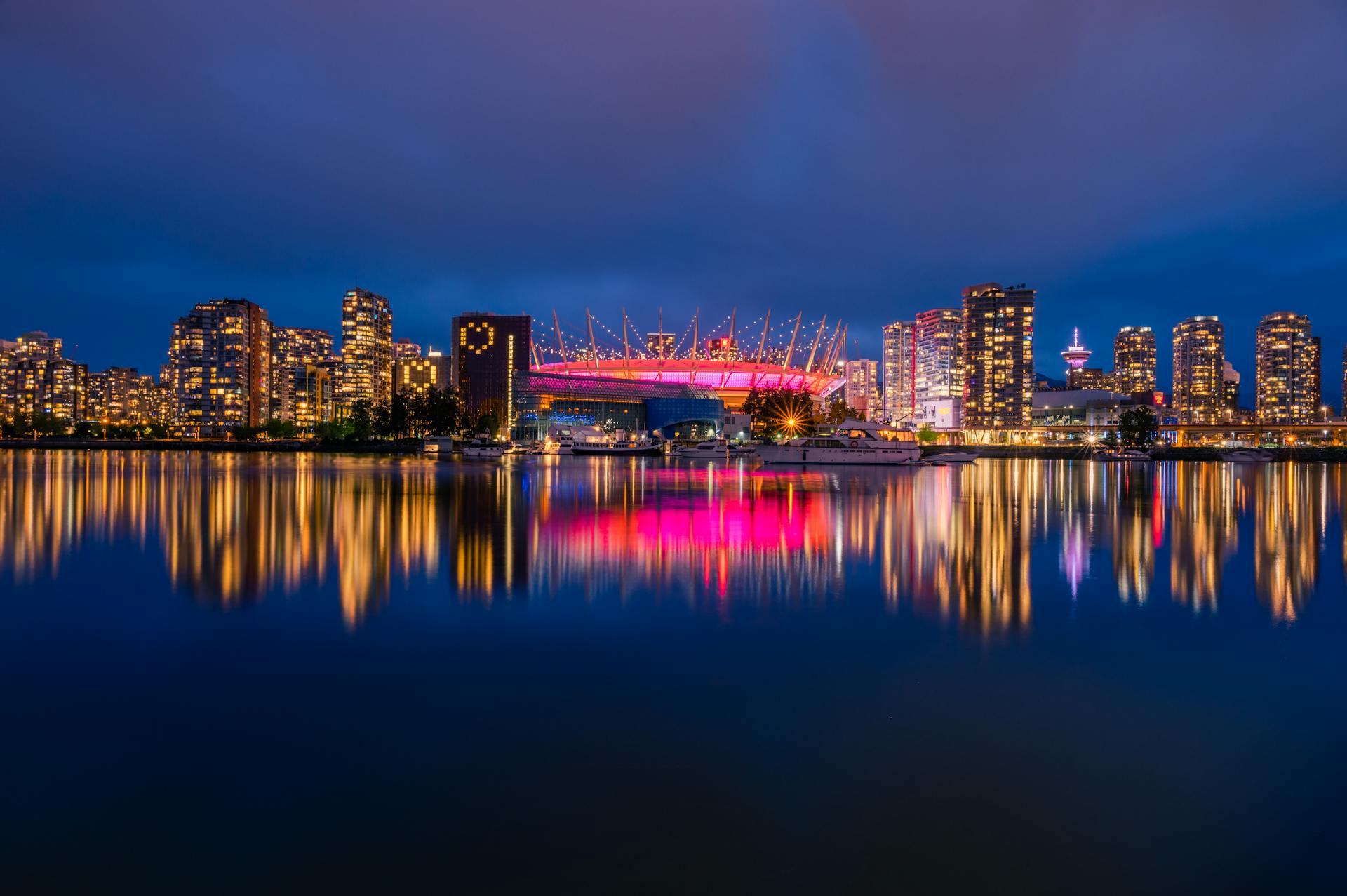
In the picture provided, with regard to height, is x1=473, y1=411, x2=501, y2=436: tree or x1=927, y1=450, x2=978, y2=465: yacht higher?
x1=473, y1=411, x2=501, y2=436: tree

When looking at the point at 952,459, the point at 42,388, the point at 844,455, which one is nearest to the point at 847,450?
the point at 844,455

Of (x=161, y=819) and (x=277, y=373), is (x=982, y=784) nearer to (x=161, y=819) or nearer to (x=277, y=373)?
(x=161, y=819)

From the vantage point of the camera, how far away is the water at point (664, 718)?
13.0 feet

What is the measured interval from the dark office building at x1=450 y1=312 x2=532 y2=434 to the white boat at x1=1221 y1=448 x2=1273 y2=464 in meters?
112

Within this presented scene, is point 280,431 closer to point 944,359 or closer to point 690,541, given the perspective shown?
point 690,541

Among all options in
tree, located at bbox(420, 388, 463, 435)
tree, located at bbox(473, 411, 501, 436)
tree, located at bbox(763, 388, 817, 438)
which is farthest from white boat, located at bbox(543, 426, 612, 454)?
tree, located at bbox(763, 388, 817, 438)

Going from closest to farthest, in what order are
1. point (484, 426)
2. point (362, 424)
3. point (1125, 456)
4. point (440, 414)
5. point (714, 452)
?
point (714, 452), point (1125, 456), point (440, 414), point (362, 424), point (484, 426)

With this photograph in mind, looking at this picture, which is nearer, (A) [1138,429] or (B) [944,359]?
(A) [1138,429]

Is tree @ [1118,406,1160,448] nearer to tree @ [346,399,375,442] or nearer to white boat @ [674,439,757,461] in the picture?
white boat @ [674,439,757,461]

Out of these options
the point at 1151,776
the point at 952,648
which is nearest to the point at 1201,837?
the point at 1151,776

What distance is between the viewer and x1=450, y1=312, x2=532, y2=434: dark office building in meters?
153

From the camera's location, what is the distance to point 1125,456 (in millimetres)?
85188

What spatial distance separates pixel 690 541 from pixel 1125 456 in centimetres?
8537

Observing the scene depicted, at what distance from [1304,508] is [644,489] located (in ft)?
70.2
